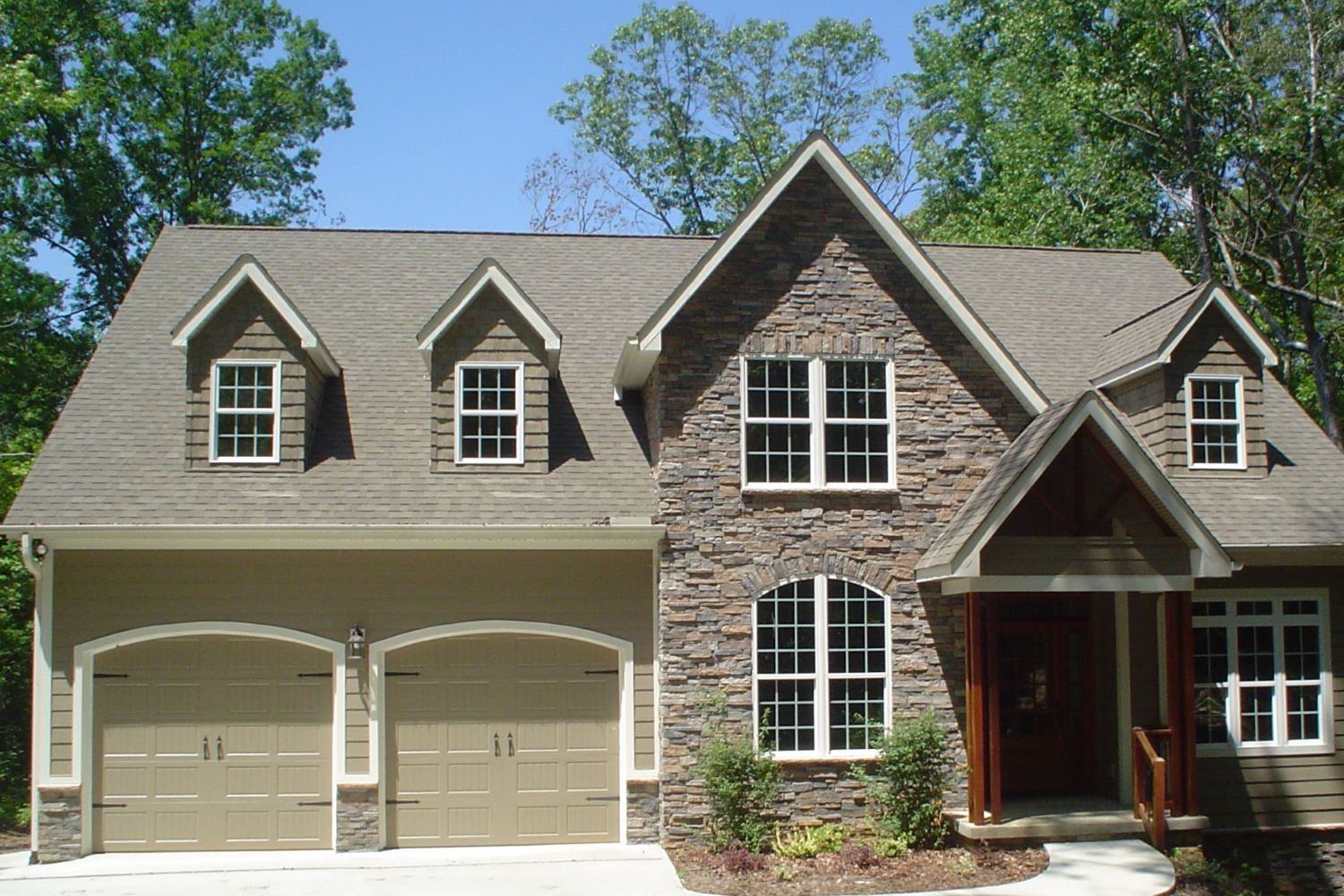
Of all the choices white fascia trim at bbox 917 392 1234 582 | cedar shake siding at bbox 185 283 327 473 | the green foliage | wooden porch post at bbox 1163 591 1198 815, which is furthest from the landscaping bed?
cedar shake siding at bbox 185 283 327 473

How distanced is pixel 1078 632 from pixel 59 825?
11967 mm

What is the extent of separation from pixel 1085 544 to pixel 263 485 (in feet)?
30.2

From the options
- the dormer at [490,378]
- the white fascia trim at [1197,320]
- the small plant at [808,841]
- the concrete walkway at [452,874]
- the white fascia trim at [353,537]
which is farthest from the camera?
the white fascia trim at [1197,320]

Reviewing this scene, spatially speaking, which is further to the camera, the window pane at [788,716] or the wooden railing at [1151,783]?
the window pane at [788,716]

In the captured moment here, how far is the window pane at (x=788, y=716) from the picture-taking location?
14438 millimetres

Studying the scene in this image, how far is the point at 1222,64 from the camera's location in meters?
25.6

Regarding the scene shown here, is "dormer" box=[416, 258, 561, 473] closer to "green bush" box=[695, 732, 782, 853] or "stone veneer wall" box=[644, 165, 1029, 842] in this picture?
"stone veneer wall" box=[644, 165, 1029, 842]

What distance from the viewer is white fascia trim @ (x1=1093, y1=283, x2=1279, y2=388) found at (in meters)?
16.1

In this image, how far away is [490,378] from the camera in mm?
15875

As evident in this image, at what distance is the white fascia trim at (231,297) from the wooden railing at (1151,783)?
1050 centimetres

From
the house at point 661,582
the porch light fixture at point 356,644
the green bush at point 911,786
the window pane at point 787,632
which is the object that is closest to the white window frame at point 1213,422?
the house at point 661,582

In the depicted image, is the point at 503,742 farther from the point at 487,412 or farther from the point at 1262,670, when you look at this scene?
the point at 1262,670

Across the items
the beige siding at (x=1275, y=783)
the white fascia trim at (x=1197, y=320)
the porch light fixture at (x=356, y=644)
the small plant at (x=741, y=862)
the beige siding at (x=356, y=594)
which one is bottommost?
the small plant at (x=741, y=862)

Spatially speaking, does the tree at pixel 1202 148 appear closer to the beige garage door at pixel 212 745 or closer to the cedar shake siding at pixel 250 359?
the cedar shake siding at pixel 250 359
